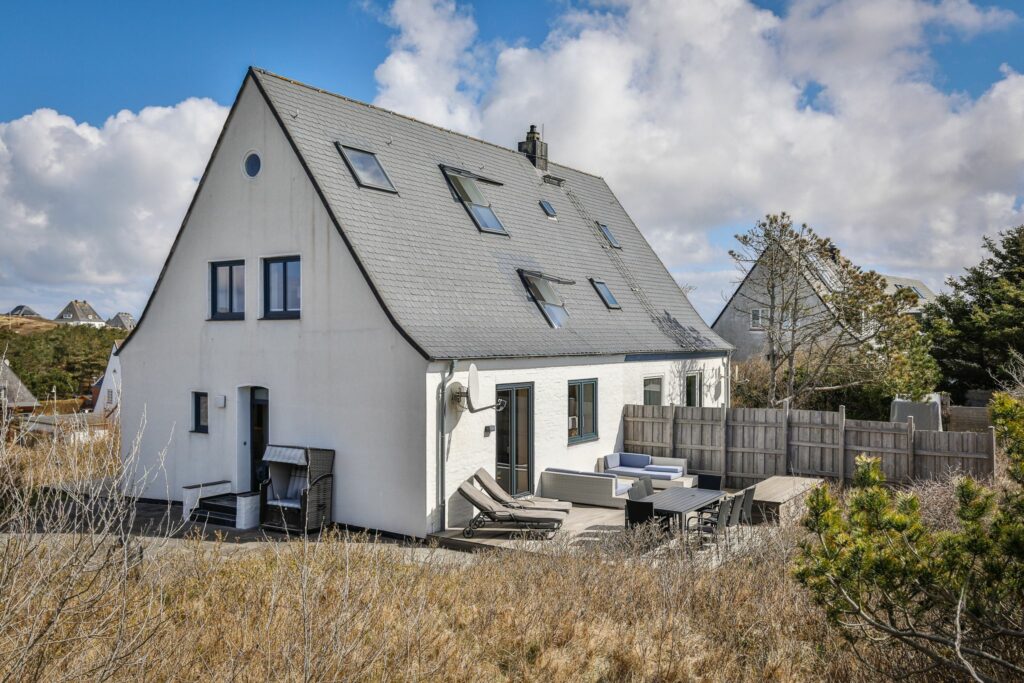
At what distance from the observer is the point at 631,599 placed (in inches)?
307

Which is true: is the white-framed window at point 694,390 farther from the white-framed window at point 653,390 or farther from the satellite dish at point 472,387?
the satellite dish at point 472,387

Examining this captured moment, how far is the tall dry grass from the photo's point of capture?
509 centimetres

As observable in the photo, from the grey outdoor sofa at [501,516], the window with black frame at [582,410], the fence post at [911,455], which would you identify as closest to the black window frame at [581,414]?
the window with black frame at [582,410]

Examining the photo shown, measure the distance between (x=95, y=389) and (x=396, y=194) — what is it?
127 ft

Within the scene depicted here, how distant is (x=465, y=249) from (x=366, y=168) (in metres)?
2.55

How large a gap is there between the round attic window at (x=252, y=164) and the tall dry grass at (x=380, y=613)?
27.5 feet

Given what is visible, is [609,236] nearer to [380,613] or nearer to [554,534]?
[554,534]

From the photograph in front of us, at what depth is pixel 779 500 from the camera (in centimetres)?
1303

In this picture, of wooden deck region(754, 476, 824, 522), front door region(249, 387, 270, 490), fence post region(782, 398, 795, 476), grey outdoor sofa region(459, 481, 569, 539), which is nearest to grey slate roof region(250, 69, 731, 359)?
grey outdoor sofa region(459, 481, 569, 539)

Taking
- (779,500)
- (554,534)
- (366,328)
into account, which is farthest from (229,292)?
(779,500)

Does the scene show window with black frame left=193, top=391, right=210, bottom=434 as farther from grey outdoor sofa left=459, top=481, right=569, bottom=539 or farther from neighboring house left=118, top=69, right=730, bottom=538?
grey outdoor sofa left=459, top=481, right=569, bottom=539

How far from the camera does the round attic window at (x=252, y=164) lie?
48.4ft

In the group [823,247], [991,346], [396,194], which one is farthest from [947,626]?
[991,346]

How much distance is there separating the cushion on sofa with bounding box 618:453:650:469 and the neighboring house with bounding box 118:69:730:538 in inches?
18.2
